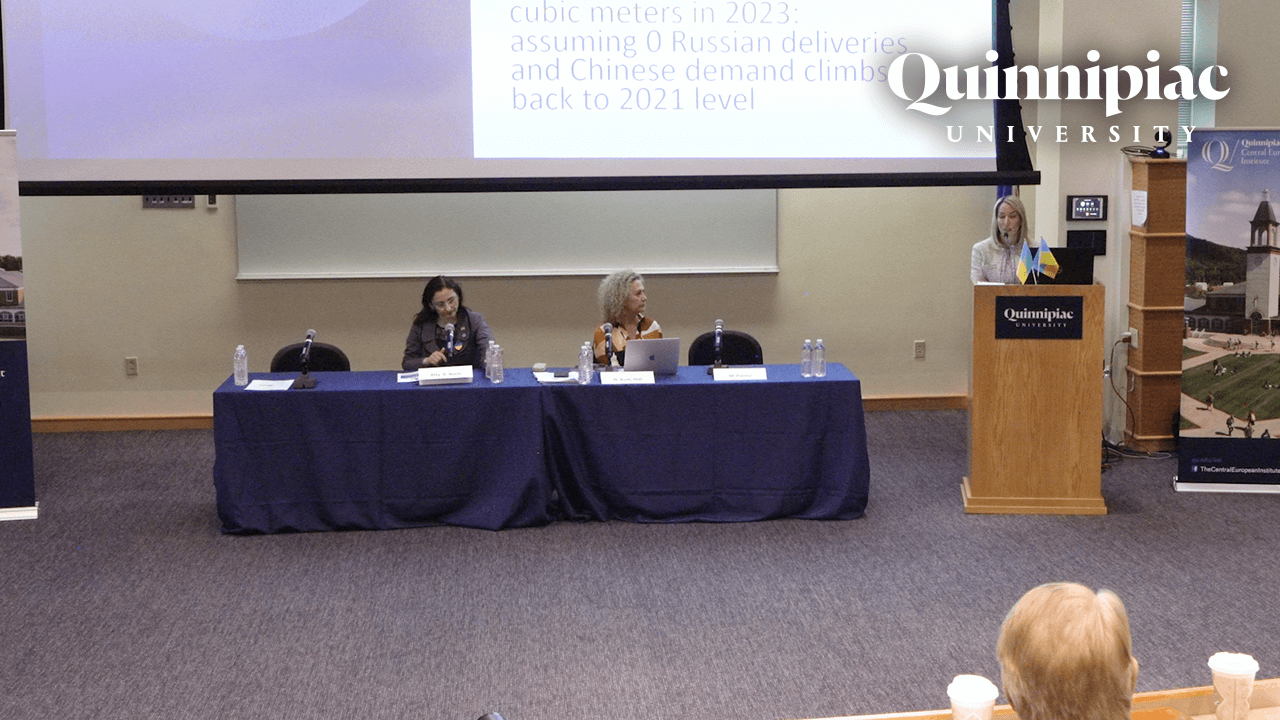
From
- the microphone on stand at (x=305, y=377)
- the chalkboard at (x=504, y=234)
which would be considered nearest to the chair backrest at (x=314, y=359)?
the microphone on stand at (x=305, y=377)

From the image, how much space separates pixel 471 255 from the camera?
712cm

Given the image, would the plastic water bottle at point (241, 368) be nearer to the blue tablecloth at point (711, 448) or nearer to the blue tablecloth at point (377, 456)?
the blue tablecloth at point (377, 456)

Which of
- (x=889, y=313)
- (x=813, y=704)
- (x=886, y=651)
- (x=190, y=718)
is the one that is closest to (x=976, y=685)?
(x=813, y=704)

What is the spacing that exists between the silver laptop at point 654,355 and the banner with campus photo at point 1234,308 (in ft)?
8.10

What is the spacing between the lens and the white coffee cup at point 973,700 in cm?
188

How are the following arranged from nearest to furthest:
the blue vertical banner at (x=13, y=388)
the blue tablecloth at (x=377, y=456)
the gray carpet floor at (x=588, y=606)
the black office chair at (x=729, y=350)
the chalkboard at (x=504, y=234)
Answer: the gray carpet floor at (x=588, y=606), the blue tablecloth at (x=377, y=456), the blue vertical banner at (x=13, y=388), the black office chair at (x=729, y=350), the chalkboard at (x=504, y=234)

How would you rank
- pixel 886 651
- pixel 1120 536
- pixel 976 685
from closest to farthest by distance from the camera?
pixel 976 685, pixel 886 651, pixel 1120 536

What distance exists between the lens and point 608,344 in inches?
221

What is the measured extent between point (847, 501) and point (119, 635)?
9.63 ft

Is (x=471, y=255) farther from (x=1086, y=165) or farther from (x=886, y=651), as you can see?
(x=886, y=651)

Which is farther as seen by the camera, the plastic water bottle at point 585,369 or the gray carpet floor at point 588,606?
the plastic water bottle at point 585,369

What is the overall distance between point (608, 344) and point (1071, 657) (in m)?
4.17

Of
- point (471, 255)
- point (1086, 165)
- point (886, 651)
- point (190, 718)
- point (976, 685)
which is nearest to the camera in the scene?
point (976, 685)

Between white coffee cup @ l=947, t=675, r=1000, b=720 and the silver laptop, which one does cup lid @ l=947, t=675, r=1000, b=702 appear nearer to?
white coffee cup @ l=947, t=675, r=1000, b=720
